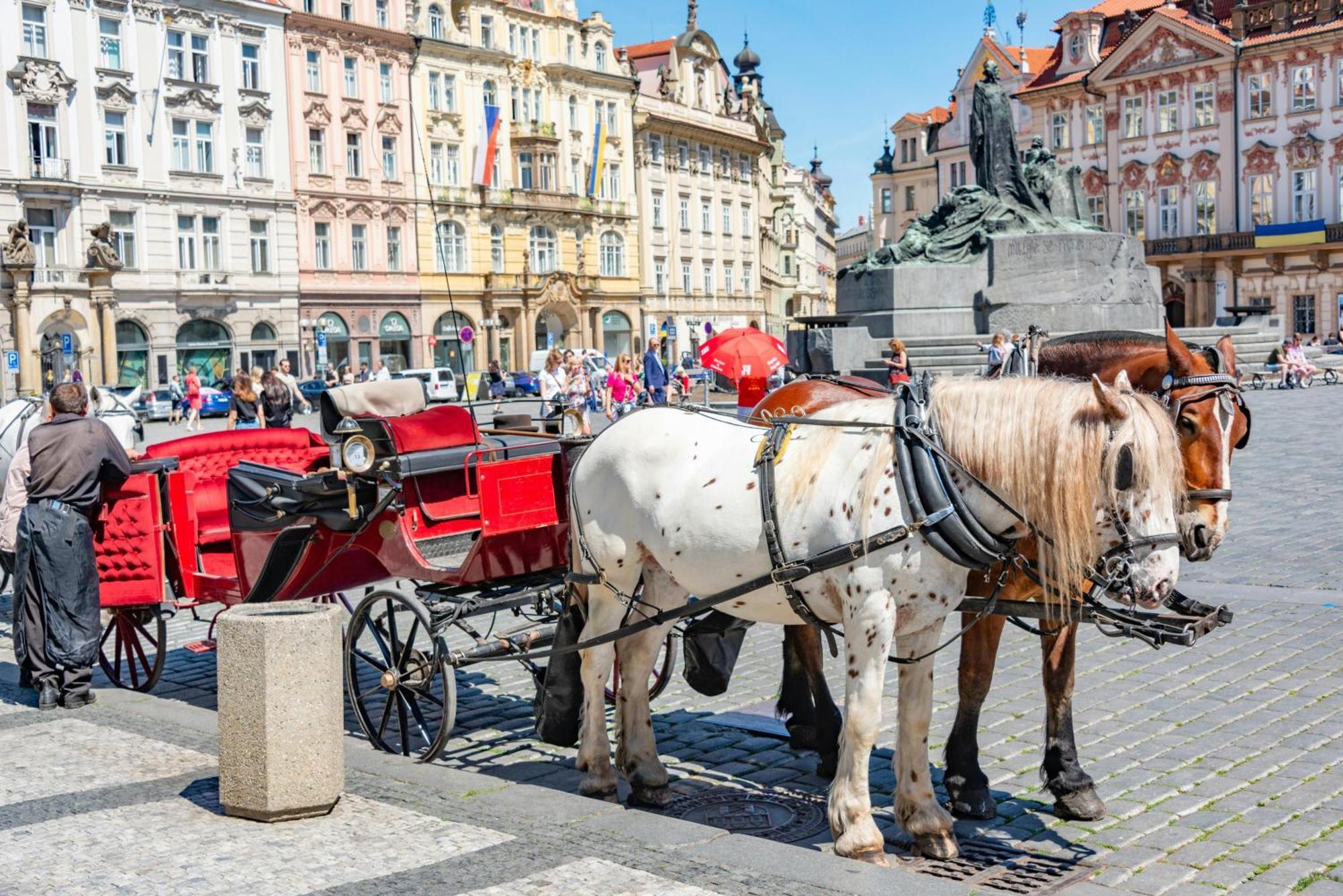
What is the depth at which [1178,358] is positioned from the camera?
551 centimetres

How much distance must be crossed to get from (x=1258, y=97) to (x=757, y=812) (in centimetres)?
5845

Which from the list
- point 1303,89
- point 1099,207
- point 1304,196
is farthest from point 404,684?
point 1099,207

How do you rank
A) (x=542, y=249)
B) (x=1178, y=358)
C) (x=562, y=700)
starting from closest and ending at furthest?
(x=1178, y=358)
(x=562, y=700)
(x=542, y=249)

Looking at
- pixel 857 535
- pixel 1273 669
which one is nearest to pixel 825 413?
pixel 857 535

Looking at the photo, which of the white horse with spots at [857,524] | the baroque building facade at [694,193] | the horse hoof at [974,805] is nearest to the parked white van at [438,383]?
the baroque building facade at [694,193]

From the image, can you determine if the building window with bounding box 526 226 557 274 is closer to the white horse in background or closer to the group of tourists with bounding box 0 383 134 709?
the white horse in background

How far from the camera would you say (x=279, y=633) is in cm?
576

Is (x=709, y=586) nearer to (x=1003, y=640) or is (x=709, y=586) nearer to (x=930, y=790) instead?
(x=930, y=790)

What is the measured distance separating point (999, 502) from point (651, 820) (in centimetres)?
171

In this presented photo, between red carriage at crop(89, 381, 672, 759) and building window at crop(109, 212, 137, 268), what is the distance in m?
41.4

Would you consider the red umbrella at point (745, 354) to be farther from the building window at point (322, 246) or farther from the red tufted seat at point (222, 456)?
the building window at point (322, 246)

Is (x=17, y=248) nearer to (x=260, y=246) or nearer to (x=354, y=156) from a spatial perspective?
(x=260, y=246)

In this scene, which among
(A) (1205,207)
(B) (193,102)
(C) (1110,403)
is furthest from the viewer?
(A) (1205,207)

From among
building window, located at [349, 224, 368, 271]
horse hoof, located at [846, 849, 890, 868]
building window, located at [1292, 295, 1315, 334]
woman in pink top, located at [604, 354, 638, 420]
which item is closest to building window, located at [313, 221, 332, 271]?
building window, located at [349, 224, 368, 271]
